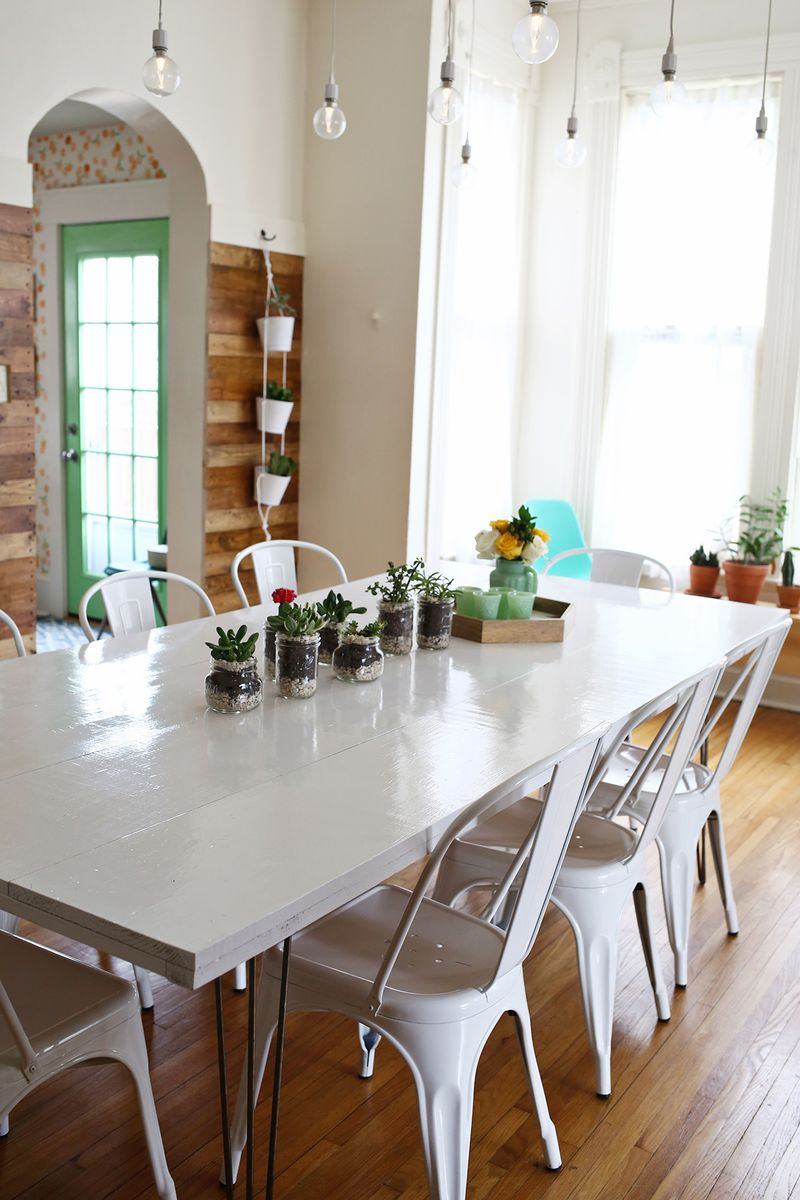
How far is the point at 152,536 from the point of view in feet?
20.8

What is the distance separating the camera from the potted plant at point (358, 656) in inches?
96.6

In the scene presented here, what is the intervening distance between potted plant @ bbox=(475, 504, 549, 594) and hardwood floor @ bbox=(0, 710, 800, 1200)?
976 millimetres

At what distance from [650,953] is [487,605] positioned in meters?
0.94

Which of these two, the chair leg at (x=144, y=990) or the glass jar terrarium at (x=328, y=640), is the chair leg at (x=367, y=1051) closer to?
the chair leg at (x=144, y=990)

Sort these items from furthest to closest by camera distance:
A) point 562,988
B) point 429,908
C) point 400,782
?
1. point 562,988
2. point 429,908
3. point 400,782

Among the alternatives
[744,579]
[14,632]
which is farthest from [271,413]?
[14,632]

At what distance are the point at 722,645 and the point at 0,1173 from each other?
2064 mm

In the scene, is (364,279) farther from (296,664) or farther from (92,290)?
(296,664)

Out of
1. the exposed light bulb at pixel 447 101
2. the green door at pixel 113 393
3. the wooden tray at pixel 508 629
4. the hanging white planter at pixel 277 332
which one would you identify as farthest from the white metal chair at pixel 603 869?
the green door at pixel 113 393

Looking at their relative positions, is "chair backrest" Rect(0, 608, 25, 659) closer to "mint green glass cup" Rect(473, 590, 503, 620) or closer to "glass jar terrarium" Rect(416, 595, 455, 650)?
"glass jar terrarium" Rect(416, 595, 455, 650)

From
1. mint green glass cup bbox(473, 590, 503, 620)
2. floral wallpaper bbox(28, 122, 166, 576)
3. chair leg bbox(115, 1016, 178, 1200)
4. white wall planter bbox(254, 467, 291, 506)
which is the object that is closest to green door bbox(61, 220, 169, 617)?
floral wallpaper bbox(28, 122, 166, 576)

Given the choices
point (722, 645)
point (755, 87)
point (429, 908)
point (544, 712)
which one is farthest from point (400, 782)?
point (755, 87)

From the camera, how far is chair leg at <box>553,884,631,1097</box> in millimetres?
2248

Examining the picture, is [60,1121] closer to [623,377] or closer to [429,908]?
[429,908]
